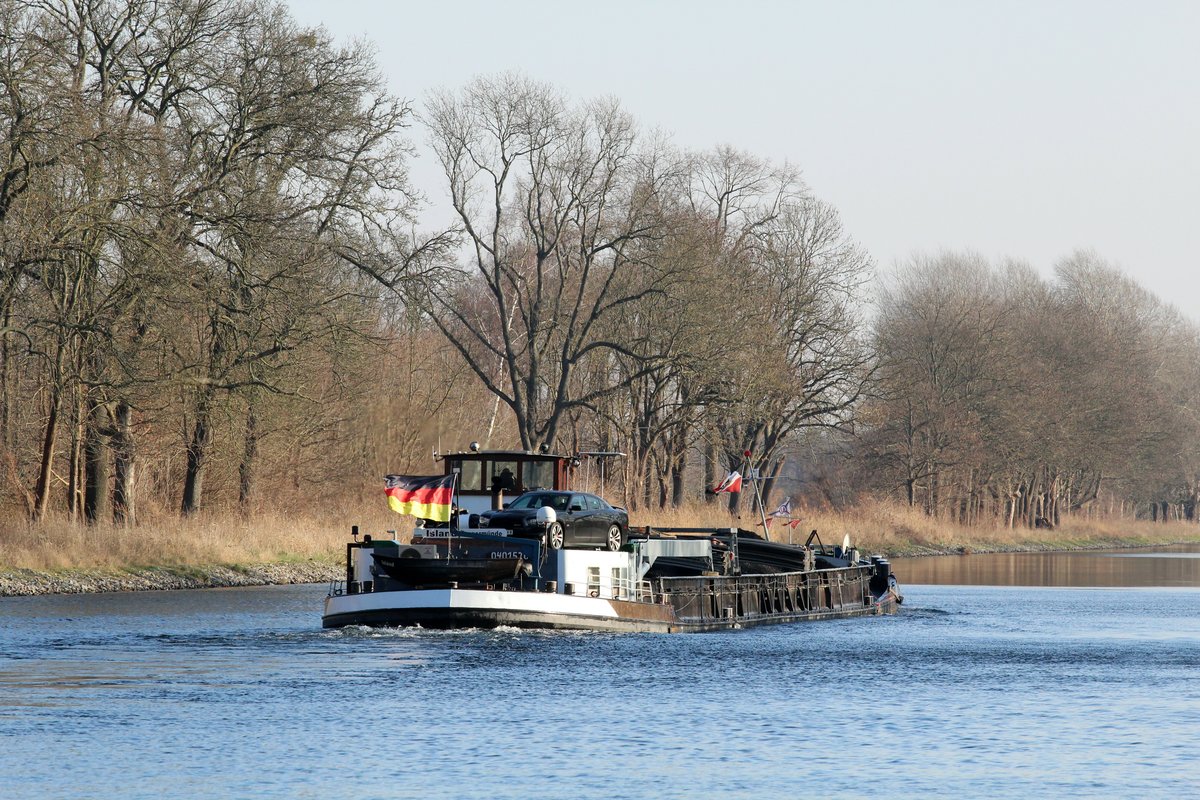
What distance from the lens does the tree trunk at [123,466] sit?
52.4m

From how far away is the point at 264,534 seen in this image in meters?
56.1

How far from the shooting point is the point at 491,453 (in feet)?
145

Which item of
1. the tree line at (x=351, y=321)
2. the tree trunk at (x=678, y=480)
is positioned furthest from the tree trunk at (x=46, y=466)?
the tree trunk at (x=678, y=480)

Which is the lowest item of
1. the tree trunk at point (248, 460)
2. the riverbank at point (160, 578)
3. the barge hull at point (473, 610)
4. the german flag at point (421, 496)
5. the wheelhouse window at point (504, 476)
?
the barge hull at point (473, 610)

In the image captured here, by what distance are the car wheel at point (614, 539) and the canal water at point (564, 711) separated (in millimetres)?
2404

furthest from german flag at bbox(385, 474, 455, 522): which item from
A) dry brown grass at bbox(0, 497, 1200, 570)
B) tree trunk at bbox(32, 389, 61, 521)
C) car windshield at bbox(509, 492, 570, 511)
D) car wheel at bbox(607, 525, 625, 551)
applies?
tree trunk at bbox(32, 389, 61, 521)

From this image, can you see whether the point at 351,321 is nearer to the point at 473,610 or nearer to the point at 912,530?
the point at 473,610

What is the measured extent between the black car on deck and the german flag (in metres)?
3.38

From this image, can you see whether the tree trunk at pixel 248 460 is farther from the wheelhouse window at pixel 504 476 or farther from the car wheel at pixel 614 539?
the car wheel at pixel 614 539

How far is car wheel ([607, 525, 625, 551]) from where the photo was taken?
141ft

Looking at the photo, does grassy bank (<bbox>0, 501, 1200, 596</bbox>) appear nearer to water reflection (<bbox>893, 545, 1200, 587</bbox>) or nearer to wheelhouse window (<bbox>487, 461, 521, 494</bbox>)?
water reflection (<bbox>893, 545, 1200, 587</bbox>)

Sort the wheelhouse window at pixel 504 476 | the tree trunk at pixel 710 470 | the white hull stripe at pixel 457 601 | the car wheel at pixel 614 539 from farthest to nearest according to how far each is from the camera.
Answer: the tree trunk at pixel 710 470
the wheelhouse window at pixel 504 476
the car wheel at pixel 614 539
the white hull stripe at pixel 457 601

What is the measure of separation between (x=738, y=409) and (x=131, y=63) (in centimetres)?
3160

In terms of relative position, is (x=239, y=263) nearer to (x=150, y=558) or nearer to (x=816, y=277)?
(x=150, y=558)
